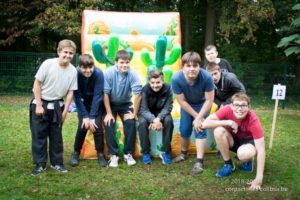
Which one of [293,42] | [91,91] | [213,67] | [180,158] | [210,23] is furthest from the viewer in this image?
[210,23]

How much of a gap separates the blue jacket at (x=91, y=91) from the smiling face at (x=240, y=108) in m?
1.62

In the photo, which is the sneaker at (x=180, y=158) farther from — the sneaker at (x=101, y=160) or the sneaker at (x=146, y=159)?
the sneaker at (x=101, y=160)

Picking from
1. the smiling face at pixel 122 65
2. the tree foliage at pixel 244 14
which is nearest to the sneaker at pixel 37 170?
the smiling face at pixel 122 65

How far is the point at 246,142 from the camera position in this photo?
439 centimetres

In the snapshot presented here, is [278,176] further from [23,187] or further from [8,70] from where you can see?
[8,70]

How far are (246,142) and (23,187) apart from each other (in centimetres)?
242

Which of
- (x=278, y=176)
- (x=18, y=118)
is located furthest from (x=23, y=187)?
(x=18, y=118)

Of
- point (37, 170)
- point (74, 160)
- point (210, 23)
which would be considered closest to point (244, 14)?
point (210, 23)

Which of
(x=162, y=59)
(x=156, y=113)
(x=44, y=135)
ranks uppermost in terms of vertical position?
(x=162, y=59)

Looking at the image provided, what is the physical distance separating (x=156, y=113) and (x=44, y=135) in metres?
1.42

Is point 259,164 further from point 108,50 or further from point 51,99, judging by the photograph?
point 108,50

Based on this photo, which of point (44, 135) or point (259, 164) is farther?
point (44, 135)

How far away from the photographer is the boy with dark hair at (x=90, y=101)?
471 cm

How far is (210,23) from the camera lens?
601 inches
